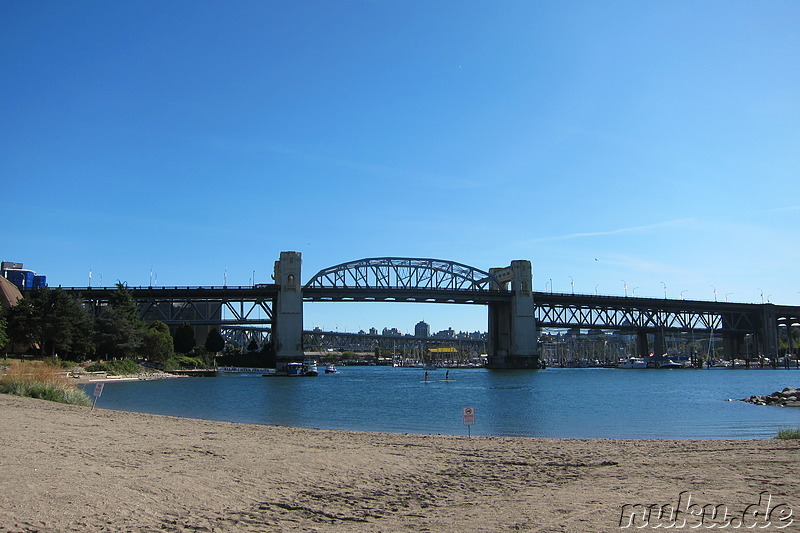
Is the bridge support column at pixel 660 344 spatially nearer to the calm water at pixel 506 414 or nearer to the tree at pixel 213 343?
the tree at pixel 213 343

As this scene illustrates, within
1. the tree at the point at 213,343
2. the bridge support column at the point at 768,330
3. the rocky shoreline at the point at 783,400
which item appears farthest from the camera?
the bridge support column at the point at 768,330

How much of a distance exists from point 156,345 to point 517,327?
6791 centimetres

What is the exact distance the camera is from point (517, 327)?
13062cm

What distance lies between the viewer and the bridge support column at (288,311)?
113750 mm

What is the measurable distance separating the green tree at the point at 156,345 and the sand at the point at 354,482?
81.2 metres

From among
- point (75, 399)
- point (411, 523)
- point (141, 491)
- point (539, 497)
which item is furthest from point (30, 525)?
point (75, 399)

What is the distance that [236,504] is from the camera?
33.7 feet

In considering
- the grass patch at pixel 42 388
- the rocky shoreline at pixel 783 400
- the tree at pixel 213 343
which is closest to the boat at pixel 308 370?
the tree at pixel 213 343

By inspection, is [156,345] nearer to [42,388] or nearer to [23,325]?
[23,325]

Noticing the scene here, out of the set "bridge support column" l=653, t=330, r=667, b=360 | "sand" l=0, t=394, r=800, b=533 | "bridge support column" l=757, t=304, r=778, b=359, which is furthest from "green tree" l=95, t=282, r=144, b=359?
"bridge support column" l=757, t=304, r=778, b=359

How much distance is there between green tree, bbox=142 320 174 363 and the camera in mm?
96938

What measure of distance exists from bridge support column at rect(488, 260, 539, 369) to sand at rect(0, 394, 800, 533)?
368 feet

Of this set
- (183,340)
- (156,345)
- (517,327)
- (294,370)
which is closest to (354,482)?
(294,370)

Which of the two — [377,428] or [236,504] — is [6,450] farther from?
[377,428]
